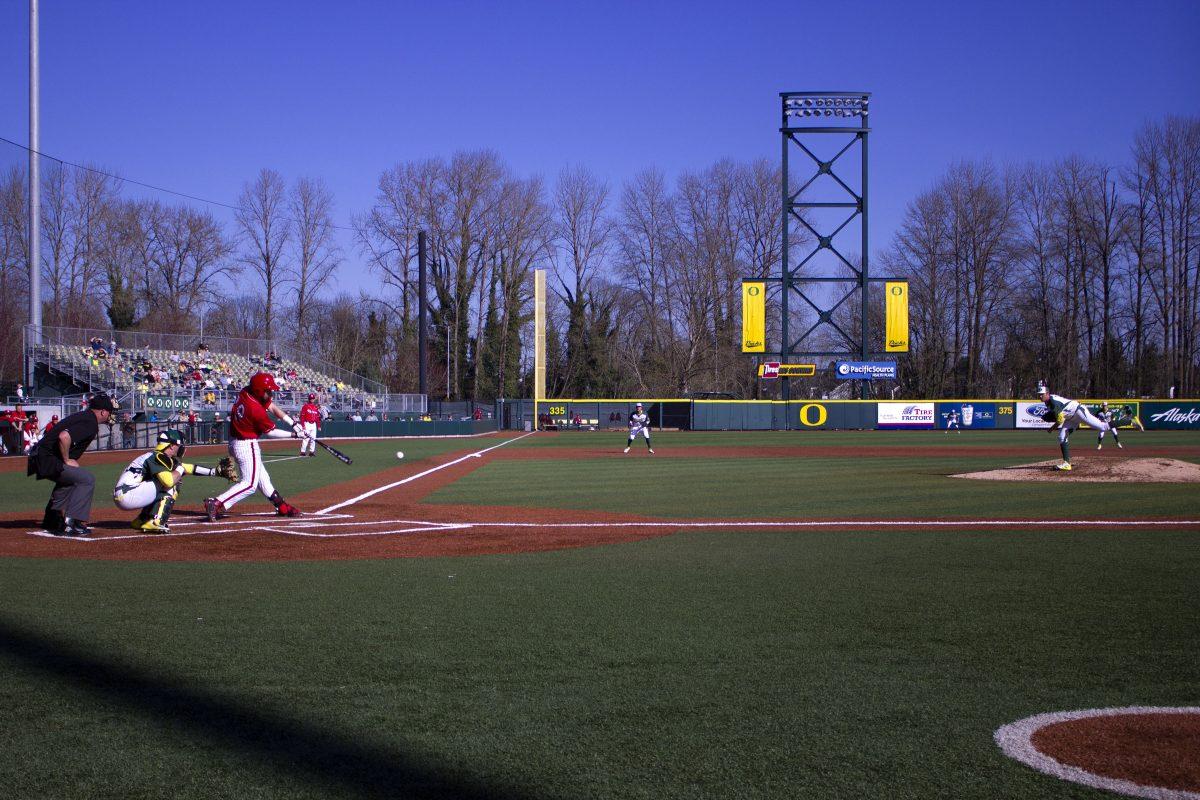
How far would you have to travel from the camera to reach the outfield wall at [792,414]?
187 feet

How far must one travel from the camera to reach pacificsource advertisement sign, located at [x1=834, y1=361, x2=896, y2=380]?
187ft

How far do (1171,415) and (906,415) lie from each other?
48.6 ft

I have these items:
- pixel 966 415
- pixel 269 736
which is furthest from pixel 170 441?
pixel 966 415

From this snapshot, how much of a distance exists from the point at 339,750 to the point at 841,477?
59.5 feet

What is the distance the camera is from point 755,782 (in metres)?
3.59

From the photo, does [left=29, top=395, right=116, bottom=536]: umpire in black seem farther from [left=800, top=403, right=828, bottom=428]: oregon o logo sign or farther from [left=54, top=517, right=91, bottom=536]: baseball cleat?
[left=800, top=403, right=828, bottom=428]: oregon o logo sign

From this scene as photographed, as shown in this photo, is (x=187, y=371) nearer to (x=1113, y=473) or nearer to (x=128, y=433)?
(x=128, y=433)

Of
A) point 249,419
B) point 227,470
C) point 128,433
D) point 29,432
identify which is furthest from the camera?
point 128,433

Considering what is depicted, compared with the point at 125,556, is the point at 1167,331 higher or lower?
higher

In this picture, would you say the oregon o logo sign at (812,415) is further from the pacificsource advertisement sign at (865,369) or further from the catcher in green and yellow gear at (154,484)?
the catcher in green and yellow gear at (154,484)

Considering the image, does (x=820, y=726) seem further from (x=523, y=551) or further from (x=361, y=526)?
(x=361, y=526)

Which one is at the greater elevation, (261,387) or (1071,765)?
(261,387)

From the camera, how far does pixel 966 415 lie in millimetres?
57719

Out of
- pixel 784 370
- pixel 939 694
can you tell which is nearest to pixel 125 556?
pixel 939 694
